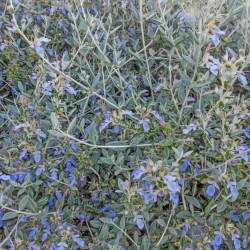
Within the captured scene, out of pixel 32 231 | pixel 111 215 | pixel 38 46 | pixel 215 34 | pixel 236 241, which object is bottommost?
pixel 236 241

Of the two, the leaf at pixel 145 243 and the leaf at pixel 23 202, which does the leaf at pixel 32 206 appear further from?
the leaf at pixel 145 243

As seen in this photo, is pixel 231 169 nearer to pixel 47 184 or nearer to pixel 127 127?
pixel 127 127

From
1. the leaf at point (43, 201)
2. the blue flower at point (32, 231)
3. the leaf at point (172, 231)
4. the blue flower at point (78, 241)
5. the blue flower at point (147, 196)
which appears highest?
the blue flower at point (147, 196)

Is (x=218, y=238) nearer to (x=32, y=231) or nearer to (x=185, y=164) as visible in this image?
(x=185, y=164)

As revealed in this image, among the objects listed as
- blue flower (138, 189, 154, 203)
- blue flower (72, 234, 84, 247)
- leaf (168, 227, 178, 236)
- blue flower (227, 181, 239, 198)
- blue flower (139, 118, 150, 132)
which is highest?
blue flower (139, 118, 150, 132)

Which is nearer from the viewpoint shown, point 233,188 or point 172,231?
point 233,188

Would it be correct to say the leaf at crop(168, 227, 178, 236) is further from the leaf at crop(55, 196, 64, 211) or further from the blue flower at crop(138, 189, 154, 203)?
the leaf at crop(55, 196, 64, 211)

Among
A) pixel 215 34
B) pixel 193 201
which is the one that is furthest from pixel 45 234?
pixel 215 34

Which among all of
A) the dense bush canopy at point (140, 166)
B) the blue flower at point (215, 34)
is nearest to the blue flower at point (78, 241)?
the dense bush canopy at point (140, 166)

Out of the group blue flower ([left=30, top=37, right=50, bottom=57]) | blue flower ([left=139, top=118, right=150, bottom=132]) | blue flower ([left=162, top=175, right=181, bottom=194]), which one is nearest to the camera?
blue flower ([left=162, top=175, right=181, bottom=194])

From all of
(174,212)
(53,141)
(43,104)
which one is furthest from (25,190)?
(174,212)

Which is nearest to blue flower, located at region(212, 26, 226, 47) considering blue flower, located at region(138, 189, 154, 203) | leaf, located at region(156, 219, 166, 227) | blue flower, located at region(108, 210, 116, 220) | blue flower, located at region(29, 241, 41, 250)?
blue flower, located at region(138, 189, 154, 203)

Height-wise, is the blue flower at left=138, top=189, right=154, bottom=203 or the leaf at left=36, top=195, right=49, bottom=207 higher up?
the blue flower at left=138, top=189, right=154, bottom=203
